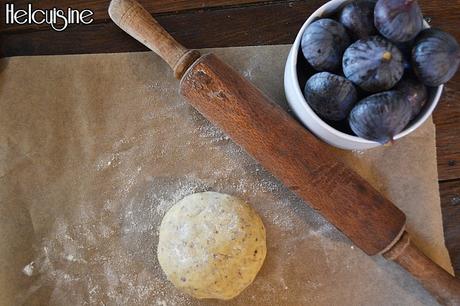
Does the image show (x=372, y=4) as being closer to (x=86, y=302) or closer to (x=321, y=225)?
(x=321, y=225)

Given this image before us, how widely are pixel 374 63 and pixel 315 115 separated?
0.56 feet

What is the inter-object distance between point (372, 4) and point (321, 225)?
513 mm

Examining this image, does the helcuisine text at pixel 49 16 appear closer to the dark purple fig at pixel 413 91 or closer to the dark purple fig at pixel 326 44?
the dark purple fig at pixel 326 44

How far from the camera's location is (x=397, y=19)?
35.9 inches

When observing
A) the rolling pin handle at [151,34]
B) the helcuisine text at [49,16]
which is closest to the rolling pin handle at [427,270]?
the rolling pin handle at [151,34]

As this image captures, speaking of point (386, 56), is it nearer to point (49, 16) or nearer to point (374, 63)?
point (374, 63)

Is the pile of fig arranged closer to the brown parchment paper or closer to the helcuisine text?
the brown parchment paper

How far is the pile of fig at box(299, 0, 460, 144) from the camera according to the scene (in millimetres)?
915

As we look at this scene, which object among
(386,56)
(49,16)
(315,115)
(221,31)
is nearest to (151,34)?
(221,31)

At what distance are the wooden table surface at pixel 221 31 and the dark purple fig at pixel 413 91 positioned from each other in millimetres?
265

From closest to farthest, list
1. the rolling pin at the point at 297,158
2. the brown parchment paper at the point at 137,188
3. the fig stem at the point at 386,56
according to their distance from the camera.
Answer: the fig stem at the point at 386,56, the rolling pin at the point at 297,158, the brown parchment paper at the point at 137,188

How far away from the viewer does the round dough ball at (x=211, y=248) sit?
108 cm

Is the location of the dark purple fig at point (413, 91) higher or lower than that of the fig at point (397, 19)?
lower

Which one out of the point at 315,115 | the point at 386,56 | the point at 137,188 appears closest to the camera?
the point at 386,56
